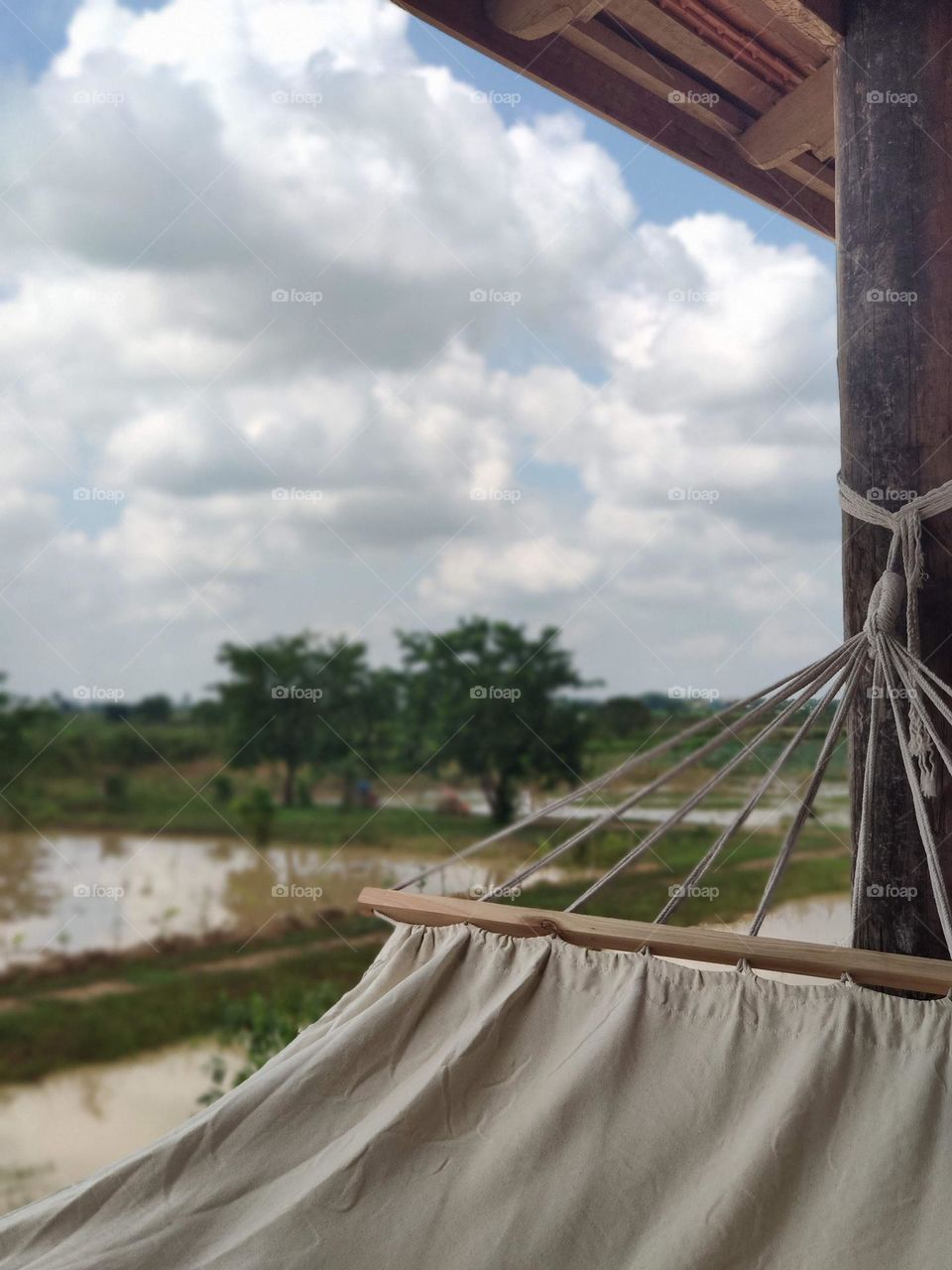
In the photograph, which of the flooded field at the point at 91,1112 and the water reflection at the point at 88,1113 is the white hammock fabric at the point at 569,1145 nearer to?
the flooded field at the point at 91,1112

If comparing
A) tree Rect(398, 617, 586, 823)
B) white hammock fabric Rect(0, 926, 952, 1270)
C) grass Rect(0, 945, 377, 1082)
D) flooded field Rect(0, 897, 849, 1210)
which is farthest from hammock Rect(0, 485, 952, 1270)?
tree Rect(398, 617, 586, 823)

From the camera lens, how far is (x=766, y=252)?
5.43 m

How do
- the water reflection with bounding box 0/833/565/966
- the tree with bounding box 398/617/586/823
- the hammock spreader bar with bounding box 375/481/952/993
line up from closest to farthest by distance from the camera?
the hammock spreader bar with bounding box 375/481/952/993 → the water reflection with bounding box 0/833/565/966 → the tree with bounding box 398/617/586/823

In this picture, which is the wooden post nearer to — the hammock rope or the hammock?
the hammock rope

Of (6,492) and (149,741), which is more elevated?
(6,492)

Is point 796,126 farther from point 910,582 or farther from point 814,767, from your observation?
point 814,767

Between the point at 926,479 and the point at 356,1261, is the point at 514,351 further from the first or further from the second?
the point at 356,1261

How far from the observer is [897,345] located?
1.31 metres

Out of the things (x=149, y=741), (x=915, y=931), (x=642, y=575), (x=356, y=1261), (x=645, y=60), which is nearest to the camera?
(x=356, y=1261)

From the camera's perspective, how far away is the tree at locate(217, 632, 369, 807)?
4.63 metres

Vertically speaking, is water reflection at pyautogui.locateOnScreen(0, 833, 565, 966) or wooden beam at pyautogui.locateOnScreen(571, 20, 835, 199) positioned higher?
wooden beam at pyautogui.locateOnScreen(571, 20, 835, 199)

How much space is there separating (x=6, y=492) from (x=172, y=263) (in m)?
1.20

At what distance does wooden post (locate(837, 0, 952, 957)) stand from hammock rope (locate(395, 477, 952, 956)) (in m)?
0.02

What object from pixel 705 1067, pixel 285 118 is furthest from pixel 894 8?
pixel 285 118
